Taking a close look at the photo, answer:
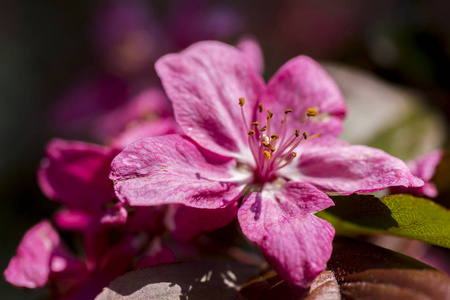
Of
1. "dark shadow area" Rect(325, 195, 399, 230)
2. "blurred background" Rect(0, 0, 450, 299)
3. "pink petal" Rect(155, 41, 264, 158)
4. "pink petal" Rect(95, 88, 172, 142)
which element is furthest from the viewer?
"blurred background" Rect(0, 0, 450, 299)

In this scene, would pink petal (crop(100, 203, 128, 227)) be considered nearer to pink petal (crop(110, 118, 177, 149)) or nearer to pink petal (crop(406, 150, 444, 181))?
pink petal (crop(110, 118, 177, 149))

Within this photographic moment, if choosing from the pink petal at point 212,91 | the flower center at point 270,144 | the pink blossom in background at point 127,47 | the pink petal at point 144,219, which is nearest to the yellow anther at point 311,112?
the flower center at point 270,144

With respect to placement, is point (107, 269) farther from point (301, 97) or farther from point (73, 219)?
point (301, 97)

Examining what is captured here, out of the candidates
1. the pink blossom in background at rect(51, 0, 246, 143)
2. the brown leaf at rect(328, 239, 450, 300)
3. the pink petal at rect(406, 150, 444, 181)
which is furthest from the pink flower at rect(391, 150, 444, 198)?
the pink blossom in background at rect(51, 0, 246, 143)

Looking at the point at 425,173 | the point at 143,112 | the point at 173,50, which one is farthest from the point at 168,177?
the point at 173,50

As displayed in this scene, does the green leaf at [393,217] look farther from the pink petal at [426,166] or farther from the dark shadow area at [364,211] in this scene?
the pink petal at [426,166]

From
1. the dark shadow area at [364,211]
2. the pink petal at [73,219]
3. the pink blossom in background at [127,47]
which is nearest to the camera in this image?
the dark shadow area at [364,211]
